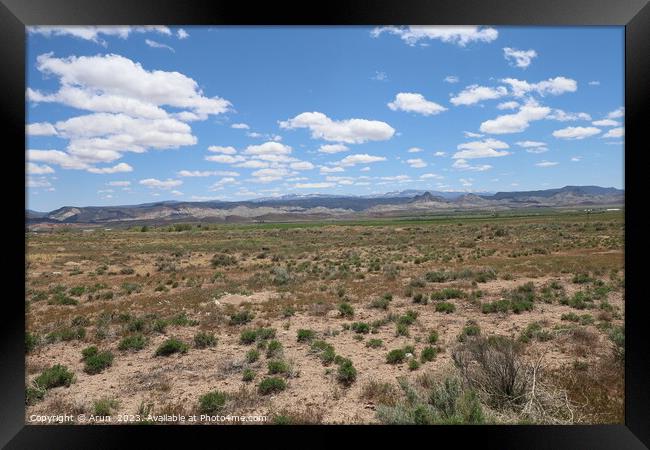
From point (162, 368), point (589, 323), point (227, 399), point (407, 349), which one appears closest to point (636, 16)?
point (407, 349)

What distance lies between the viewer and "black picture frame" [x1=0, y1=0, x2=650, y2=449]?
293cm

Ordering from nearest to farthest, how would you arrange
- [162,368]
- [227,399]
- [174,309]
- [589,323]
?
[227,399] < [162,368] < [589,323] < [174,309]

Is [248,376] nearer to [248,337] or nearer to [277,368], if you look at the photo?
[277,368]

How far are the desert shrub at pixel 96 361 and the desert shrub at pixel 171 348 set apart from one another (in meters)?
0.75

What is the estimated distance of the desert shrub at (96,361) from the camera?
19.0 ft

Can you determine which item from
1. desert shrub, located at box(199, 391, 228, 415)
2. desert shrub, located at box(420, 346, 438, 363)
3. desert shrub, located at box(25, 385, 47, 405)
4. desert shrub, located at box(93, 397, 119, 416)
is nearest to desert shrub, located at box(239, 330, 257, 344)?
desert shrub, located at box(199, 391, 228, 415)

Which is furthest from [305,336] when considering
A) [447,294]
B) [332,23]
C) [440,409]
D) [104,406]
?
[332,23]

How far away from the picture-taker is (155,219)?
104 m

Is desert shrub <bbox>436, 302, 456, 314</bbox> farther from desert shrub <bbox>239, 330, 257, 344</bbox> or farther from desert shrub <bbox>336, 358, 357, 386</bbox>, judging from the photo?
desert shrub <bbox>239, 330, 257, 344</bbox>

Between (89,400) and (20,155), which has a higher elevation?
(20,155)

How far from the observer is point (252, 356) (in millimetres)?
6148

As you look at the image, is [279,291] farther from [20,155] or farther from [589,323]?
[20,155]

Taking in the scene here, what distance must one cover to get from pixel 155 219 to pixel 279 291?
104m

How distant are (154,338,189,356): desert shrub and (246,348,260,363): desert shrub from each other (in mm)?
1360
